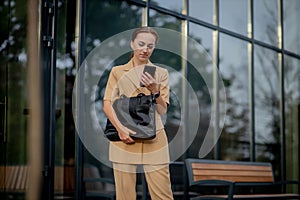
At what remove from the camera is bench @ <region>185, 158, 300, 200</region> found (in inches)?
354

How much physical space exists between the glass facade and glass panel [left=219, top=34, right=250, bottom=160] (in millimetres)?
15

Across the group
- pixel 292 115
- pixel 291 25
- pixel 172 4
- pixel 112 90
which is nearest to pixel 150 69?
pixel 112 90

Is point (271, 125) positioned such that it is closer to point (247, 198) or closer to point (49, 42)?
point (247, 198)

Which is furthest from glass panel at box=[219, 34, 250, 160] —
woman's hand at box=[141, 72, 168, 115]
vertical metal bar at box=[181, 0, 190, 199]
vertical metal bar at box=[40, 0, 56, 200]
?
woman's hand at box=[141, 72, 168, 115]

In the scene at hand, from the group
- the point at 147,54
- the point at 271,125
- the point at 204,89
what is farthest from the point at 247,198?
the point at 147,54

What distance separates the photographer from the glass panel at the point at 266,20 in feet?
37.6

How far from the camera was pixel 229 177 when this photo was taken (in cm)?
984

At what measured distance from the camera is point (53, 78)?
8.08 meters

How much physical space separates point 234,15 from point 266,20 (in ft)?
3.37

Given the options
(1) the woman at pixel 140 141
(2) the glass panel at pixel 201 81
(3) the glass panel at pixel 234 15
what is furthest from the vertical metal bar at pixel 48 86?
(3) the glass panel at pixel 234 15

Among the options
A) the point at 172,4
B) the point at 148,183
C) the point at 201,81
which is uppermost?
the point at 172,4

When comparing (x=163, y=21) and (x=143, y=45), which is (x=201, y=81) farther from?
(x=143, y=45)

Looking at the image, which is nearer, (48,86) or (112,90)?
(112,90)

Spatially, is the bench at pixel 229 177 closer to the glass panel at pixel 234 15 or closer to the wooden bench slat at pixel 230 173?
the wooden bench slat at pixel 230 173
